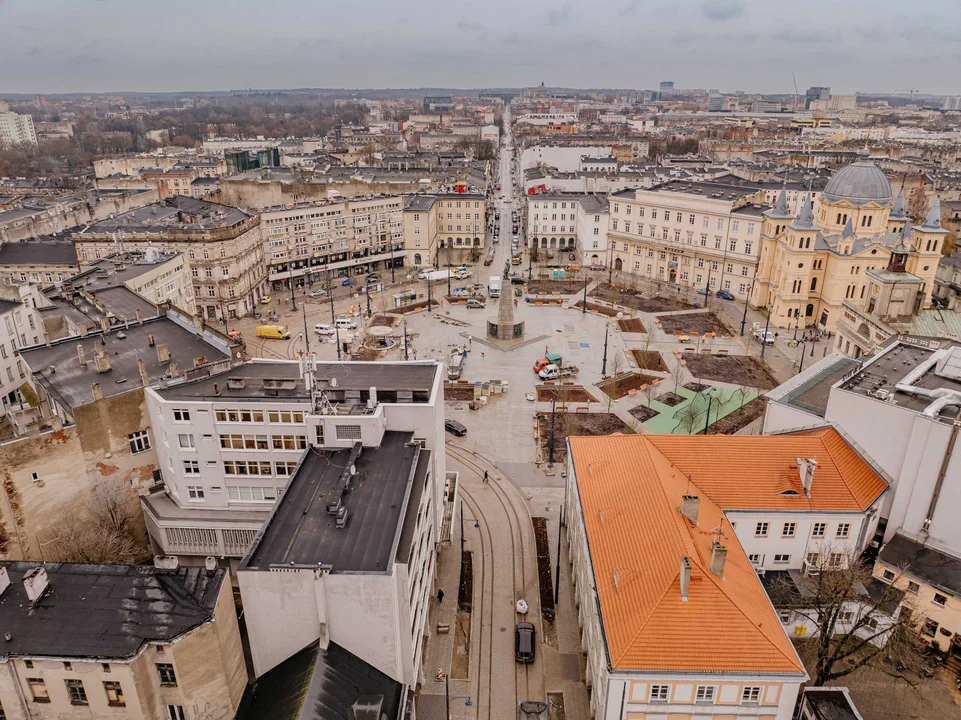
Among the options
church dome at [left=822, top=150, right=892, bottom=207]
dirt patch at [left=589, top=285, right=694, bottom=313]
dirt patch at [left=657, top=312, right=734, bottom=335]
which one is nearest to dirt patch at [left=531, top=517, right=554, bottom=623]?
dirt patch at [left=657, top=312, right=734, bottom=335]

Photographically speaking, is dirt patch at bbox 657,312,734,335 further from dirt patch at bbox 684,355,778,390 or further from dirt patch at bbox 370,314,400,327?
dirt patch at bbox 370,314,400,327

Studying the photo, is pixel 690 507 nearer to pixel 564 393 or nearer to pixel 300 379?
pixel 300 379

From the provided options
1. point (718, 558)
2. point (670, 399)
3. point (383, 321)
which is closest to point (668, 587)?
point (718, 558)

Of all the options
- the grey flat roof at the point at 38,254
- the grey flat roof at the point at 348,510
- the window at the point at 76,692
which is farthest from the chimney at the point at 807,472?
the grey flat roof at the point at 38,254

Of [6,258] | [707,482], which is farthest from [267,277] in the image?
[707,482]

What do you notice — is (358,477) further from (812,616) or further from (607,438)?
(812,616)

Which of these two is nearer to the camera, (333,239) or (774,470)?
(774,470)

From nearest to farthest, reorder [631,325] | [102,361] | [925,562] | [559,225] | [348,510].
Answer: [348,510] < [925,562] < [102,361] < [631,325] < [559,225]

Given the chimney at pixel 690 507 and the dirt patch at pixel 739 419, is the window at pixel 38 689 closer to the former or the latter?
the chimney at pixel 690 507
